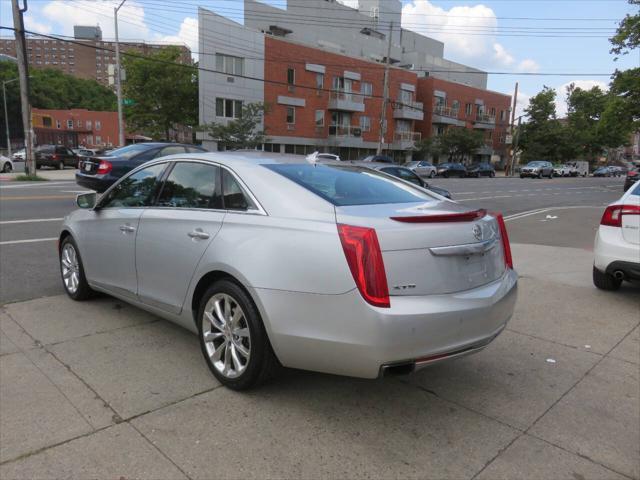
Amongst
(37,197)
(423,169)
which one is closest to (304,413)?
(37,197)

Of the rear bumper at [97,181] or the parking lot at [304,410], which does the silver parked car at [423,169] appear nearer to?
the rear bumper at [97,181]

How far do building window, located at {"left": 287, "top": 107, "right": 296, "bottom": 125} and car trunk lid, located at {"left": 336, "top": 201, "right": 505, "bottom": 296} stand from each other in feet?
140

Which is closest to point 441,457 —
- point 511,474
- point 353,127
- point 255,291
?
point 511,474

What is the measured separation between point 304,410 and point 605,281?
456 centimetres

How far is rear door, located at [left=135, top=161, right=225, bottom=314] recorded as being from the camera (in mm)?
3559

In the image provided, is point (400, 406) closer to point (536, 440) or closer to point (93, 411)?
point (536, 440)

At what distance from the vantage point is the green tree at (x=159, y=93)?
44.8 m

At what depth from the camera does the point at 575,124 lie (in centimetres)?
7788

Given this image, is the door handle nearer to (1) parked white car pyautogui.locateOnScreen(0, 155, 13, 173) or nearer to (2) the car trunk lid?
(2) the car trunk lid

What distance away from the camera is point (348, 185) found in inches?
145

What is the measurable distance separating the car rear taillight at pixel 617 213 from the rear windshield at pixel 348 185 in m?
2.98

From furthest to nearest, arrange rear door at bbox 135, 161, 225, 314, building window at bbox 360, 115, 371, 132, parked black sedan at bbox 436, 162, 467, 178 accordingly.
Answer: building window at bbox 360, 115, 371, 132, parked black sedan at bbox 436, 162, 467, 178, rear door at bbox 135, 161, 225, 314

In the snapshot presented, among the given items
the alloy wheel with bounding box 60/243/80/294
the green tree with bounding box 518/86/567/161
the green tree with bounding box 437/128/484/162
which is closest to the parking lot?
the alloy wheel with bounding box 60/243/80/294

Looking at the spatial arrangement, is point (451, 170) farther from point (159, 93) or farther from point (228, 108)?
point (159, 93)
